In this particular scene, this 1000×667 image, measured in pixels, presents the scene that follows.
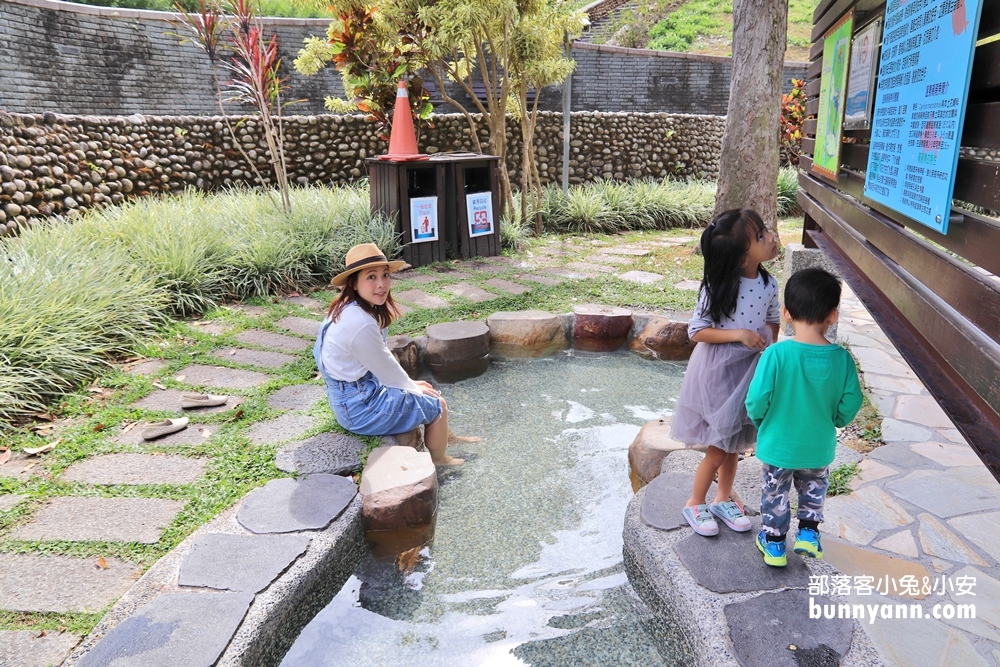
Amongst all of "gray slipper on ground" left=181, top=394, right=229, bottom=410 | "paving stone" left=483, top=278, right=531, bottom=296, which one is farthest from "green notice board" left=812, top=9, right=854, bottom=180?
"gray slipper on ground" left=181, top=394, right=229, bottom=410

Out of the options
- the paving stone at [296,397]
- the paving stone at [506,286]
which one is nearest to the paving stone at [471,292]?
the paving stone at [506,286]

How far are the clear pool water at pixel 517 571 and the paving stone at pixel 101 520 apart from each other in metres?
0.76

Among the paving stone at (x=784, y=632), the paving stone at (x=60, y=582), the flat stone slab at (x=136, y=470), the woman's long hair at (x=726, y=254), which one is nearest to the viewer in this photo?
the paving stone at (x=784, y=632)

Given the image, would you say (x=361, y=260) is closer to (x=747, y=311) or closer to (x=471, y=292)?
(x=747, y=311)

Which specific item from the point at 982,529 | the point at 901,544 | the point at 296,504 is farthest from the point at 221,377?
the point at 982,529

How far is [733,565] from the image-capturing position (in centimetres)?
211

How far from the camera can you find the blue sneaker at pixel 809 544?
2.11 meters

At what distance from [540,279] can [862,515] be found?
411cm

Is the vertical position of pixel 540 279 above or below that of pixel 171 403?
above

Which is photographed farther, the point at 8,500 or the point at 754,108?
the point at 754,108

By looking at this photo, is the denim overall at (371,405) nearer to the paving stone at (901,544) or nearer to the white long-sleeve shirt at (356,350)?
the white long-sleeve shirt at (356,350)

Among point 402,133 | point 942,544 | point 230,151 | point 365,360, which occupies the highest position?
point 402,133

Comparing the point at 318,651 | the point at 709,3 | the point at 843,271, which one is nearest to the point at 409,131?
the point at 843,271

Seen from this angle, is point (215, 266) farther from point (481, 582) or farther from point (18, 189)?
point (481, 582)
